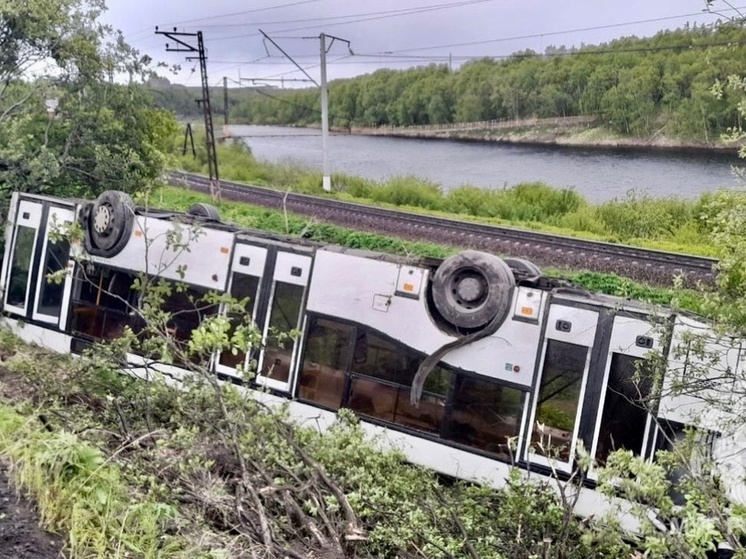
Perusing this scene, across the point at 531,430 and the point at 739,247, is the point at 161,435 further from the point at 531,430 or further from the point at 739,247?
the point at 739,247

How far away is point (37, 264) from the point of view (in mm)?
9844

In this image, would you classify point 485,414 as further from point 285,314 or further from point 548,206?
point 548,206

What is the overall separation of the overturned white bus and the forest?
29.1 feet

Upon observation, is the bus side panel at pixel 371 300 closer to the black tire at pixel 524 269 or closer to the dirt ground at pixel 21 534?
the black tire at pixel 524 269

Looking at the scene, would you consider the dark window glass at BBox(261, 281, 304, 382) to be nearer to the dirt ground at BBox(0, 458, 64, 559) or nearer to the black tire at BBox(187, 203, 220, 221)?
the black tire at BBox(187, 203, 220, 221)

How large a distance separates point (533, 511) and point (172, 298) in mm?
5249

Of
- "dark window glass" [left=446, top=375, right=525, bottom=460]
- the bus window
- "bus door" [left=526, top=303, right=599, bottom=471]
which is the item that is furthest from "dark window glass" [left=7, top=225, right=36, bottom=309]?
"bus door" [left=526, top=303, right=599, bottom=471]

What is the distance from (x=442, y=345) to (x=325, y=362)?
1.42 meters

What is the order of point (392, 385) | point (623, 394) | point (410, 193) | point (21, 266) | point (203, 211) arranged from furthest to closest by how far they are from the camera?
point (410, 193) < point (203, 211) < point (21, 266) < point (392, 385) < point (623, 394)

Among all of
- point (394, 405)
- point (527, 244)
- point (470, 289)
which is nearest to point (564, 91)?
point (527, 244)

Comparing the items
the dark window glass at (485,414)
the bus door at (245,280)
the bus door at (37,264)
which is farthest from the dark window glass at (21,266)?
the dark window glass at (485,414)

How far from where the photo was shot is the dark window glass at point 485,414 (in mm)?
6891

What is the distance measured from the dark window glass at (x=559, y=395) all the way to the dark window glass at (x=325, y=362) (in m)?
2.10

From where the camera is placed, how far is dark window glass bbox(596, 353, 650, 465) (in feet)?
20.7
